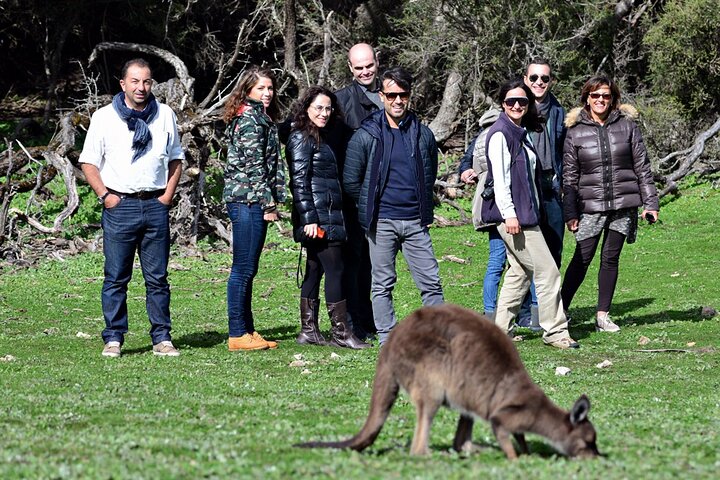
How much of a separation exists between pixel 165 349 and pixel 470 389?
4809 millimetres

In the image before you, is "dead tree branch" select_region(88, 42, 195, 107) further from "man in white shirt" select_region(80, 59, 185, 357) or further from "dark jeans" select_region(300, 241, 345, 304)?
"man in white shirt" select_region(80, 59, 185, 357)

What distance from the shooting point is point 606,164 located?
34.2ft

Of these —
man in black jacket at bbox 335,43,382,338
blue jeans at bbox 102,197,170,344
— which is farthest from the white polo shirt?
man in black jacket at bbox 335,43,382,338

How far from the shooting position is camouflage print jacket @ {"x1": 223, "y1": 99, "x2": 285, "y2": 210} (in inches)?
375

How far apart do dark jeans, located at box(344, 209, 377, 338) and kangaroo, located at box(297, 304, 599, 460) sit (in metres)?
4.79

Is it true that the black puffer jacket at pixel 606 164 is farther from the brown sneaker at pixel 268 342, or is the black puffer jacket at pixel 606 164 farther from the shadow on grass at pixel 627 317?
the brown sneaker at pixel 268 342

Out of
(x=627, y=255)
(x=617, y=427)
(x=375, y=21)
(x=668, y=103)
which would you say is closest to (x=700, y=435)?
(x=617, y=427)

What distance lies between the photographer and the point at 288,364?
8.97 m

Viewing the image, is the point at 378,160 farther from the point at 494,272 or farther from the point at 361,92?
the point at 494,272

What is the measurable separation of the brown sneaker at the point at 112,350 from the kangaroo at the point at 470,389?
176 inches

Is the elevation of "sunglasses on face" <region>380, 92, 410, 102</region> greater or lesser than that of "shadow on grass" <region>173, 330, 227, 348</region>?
greater

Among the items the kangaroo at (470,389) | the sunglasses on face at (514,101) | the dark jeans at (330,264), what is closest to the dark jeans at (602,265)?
the sunglasses on face at (514,101)

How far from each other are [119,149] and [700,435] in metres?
5.32

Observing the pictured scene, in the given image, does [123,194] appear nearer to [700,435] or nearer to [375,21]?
[700,435]
